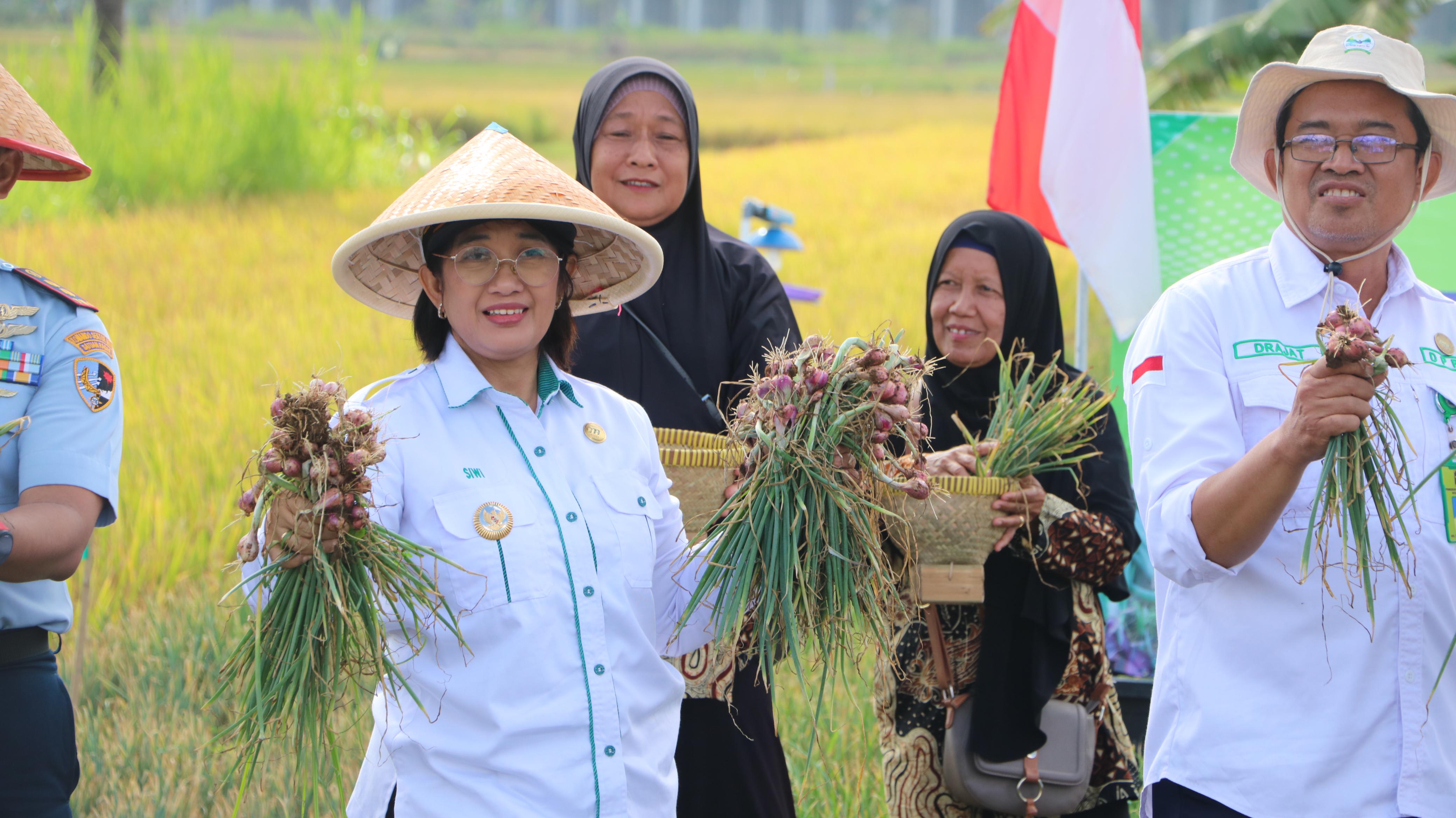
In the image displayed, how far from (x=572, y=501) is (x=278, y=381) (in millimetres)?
490

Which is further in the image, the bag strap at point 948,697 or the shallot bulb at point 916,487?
the bag strap at point 948,697

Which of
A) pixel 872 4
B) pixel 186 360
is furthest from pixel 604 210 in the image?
pixel 872 4

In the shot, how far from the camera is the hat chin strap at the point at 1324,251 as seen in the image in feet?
6.95

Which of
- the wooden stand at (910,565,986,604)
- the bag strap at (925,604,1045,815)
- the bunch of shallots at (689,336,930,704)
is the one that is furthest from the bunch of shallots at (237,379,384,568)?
the bag strap at (925,604,1045,815)

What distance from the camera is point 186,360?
8312mm

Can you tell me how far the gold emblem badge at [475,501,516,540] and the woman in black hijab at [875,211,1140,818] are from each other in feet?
3.20

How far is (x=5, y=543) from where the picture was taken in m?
1.81

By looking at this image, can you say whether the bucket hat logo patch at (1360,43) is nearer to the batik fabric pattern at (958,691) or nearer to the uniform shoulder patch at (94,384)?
the batik fabric pattern at (958,691)

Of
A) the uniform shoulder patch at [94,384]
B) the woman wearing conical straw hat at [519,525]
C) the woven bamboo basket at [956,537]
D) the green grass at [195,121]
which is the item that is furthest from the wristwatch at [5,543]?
the green grass at [195,121]

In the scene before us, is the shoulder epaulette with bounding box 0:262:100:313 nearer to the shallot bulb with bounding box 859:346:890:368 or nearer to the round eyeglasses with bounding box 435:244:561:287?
the round eyeglasses with bounding box 435:244:561:287

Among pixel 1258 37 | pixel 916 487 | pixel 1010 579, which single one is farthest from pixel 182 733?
pixel 1258 37

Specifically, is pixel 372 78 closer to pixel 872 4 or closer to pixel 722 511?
pixel 722 511

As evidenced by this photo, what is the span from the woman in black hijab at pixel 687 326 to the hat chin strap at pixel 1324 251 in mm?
1065

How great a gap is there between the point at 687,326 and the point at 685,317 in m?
0.02
